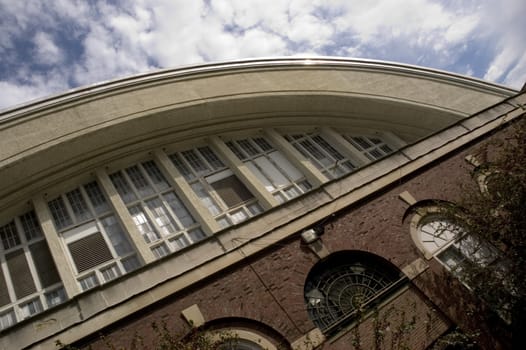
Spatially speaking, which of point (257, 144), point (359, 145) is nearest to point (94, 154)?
point (257, 144)

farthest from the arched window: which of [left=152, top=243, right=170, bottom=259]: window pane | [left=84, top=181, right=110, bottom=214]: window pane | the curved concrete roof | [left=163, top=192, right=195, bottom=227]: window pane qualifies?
the curved concrete roof

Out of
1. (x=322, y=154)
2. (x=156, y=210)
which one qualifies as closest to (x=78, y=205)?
(x=156, y=210)

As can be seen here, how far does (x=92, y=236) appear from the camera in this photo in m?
11.9

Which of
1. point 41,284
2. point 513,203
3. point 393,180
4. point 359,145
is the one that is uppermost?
point 359,145

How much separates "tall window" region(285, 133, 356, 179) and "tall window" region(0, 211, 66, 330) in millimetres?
10544

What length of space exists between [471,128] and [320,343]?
31.3ft

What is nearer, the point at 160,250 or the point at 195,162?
the point at 160,250

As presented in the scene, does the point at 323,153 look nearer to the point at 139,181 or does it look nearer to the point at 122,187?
the point at 139,181

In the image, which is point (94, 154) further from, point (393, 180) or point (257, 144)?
point (393, 180)

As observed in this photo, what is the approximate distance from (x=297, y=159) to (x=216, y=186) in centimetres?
361

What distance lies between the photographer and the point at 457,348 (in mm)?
8297

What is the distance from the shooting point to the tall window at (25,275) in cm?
1014

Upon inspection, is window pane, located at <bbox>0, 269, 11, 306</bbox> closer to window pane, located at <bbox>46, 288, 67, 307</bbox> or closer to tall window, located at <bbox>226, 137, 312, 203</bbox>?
window pane, located at <bbox>46, 288, 67, 307</bbox>

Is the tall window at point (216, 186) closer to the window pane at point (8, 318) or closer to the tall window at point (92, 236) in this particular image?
the tall window at point (92, 236)
